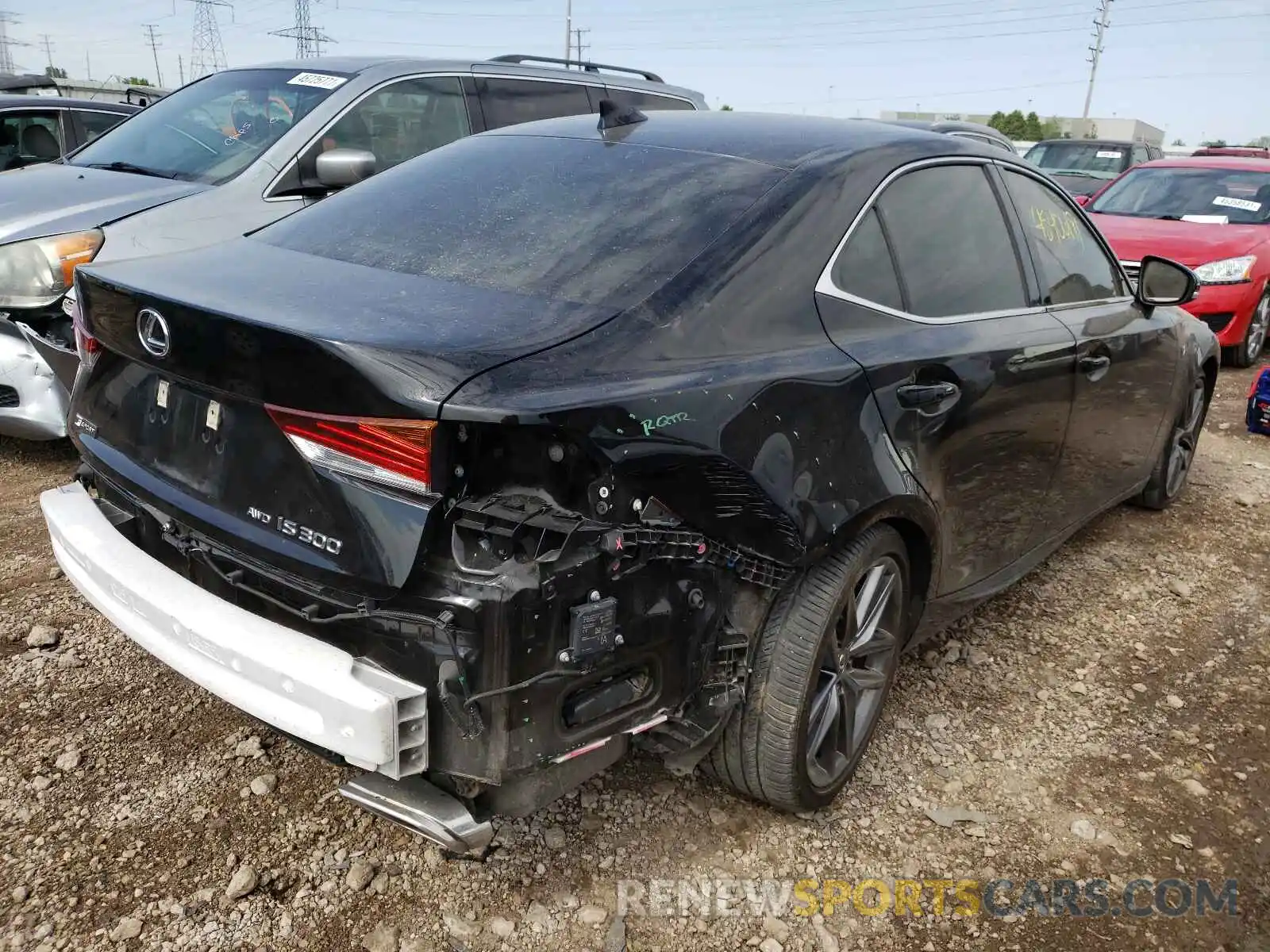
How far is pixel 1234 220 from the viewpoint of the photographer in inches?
338

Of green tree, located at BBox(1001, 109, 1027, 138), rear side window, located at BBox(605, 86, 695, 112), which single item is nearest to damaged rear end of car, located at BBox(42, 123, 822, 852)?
rear side window, located at BBox(605, 86, 695, 112)

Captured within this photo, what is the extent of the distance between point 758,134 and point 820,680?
143cm

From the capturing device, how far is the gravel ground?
222 centimetres

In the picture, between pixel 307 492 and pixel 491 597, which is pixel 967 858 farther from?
pixel 307 492

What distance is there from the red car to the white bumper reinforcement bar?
24.2 feet

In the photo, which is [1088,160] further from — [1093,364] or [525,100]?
[1093,364]

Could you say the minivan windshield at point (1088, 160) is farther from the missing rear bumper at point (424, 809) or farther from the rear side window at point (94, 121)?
the missing rear bumper at point (424, 809)

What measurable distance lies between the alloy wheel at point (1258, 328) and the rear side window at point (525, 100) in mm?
5828

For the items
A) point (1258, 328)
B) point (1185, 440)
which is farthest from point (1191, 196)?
point (1185, 440)

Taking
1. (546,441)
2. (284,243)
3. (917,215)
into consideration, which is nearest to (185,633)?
(546,441)

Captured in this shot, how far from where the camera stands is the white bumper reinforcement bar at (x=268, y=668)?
1.80 meters

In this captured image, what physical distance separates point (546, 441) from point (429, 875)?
1.14 m

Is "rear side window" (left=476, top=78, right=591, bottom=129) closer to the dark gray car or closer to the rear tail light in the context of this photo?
the dark gray car

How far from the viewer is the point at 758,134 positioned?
274cm
